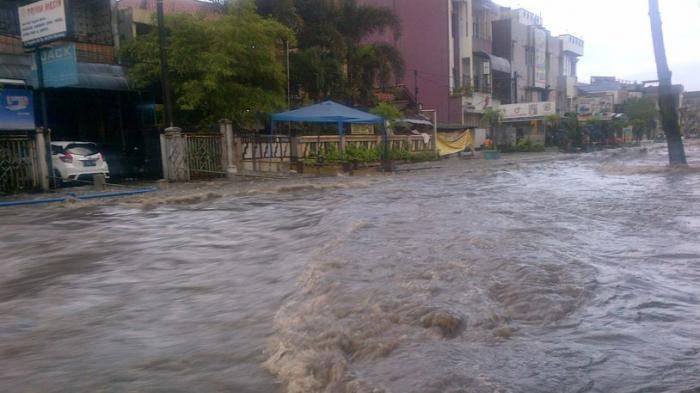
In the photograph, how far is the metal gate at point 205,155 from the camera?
59.2 feet

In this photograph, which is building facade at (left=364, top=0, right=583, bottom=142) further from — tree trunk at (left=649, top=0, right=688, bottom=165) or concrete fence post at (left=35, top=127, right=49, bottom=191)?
concrete fence post at (left=35, top=127, right=49, bottom=191)

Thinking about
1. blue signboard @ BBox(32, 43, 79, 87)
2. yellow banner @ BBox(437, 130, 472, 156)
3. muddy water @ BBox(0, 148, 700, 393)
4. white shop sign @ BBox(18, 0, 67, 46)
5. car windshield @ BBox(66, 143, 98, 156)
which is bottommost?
muddy water @ BBox(0, 148, 700, 393)

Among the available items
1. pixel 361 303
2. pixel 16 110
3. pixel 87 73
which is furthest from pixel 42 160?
pixel 361 303

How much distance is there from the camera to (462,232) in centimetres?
749

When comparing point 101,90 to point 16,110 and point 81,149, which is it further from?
point 16,110

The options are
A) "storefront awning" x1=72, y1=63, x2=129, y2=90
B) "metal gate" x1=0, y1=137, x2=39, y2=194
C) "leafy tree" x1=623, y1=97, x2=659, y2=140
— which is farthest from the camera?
"leafy tree" x1=623, y1=97, x2=659, y2=140

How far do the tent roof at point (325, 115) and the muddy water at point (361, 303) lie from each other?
1037cm

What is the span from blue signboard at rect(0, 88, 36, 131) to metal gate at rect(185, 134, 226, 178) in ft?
13.2

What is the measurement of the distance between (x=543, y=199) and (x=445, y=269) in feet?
20.2

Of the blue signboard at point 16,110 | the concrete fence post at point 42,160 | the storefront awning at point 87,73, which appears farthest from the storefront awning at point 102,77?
the concrete fence post at point 42,160

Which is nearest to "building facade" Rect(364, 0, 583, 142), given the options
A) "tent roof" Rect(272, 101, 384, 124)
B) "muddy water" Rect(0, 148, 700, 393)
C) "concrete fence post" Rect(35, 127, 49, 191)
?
"tent roof" Rect(272, 101, 384, 124)

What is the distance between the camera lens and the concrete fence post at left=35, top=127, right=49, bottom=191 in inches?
590

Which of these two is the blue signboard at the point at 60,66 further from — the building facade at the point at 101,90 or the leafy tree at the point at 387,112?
the leafy tree at the point at 387,112

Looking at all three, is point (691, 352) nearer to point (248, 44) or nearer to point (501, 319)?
point (501, 319)
